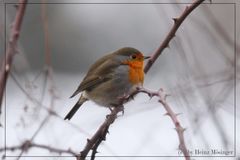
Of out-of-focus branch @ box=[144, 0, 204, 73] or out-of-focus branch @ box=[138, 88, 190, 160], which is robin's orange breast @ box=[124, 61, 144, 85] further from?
out-of-focus branch @ box=[138, 88, 190, 160]

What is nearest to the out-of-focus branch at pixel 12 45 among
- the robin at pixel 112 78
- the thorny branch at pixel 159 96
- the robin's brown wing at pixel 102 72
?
the thorny branch at pixel 159 96

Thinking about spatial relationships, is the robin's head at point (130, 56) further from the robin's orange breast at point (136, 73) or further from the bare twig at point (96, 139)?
the bare twig at point (96, 139)

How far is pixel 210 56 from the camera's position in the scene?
12.8 feet

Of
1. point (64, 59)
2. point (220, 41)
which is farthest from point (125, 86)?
point (64, 59)

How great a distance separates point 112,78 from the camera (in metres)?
2.96

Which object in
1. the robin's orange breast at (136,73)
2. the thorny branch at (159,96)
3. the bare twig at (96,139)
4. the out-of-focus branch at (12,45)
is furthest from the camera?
the robin's orange breast at (136,73)

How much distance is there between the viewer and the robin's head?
2.96 meters

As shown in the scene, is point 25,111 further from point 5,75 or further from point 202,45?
point 202,45

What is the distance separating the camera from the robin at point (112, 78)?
2.85 meters

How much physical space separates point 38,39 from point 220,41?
4141mm

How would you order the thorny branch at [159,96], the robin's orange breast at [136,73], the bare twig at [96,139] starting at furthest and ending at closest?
the robin's orange breast at [136,73] < the bare twig at [96,139] < the thorny branch at [159,96]

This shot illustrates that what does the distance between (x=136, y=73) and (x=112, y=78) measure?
16 cm

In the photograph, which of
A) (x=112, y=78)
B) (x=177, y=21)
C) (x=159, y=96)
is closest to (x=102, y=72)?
(x=112, y=78)

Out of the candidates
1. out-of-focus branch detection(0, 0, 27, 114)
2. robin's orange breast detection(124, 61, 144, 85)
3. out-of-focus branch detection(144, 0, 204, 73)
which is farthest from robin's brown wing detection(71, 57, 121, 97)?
out-of-focus branch detection(0, 0, 27, 114)
